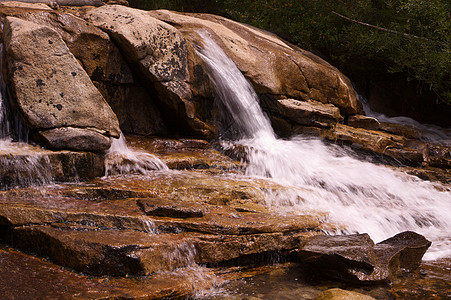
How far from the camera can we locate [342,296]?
3.78 metres

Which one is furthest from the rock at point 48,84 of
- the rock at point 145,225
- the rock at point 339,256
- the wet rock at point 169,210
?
the rock at point 339,256

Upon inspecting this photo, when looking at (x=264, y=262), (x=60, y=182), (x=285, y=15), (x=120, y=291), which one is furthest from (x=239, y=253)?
(x=285, y=15)

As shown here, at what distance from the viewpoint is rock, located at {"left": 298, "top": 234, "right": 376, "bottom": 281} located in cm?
434

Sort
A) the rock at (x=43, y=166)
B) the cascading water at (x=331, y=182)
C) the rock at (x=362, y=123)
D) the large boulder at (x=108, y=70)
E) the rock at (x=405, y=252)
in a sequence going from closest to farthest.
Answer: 1. the rock at (x=405, y=252)
2. the rock at (x=43, y=166)
3. the cascading water at (x=331, y=182)
4. the large boulder at (x=108, y=70)
5. the rock at (x=362, y=123)

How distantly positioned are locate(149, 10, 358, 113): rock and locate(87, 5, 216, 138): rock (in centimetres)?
119

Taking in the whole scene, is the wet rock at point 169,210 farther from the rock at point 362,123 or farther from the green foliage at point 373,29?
the green foliage at point 373,29

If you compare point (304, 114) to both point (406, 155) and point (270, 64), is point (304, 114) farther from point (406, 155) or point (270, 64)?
point (406, 155)

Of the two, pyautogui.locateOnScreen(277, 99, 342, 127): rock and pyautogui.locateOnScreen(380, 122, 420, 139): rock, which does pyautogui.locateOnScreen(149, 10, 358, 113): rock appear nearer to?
pyautogui.locateOnScreen(277, 99, 342, 127): rock

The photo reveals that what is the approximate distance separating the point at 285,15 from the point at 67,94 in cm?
921

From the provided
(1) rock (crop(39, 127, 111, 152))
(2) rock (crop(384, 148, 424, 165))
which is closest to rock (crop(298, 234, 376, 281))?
(1) rock (crop(39, 127, 111, 152))

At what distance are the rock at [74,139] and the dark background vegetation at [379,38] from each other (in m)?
8.40

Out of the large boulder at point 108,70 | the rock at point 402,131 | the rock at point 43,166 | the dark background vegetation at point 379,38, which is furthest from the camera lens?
the dark background vegetation at point 379,38

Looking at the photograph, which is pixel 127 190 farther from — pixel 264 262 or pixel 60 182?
pixel 264 262

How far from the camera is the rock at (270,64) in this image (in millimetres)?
9047
